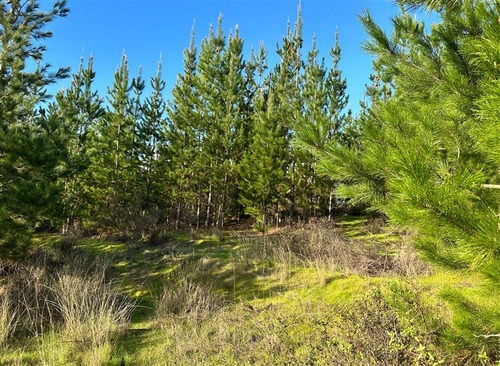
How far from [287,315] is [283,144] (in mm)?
Answer: 10236

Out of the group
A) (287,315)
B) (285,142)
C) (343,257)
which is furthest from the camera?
(285,142)

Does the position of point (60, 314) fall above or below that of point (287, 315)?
below

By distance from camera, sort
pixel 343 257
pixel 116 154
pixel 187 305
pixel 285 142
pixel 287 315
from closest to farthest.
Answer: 1. pixel 287 315
2. pixel 187 305
3. pixel 343 257
4. pixel 285 142
5. pixel 116 154

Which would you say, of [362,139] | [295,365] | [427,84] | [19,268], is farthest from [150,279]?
[427,84]

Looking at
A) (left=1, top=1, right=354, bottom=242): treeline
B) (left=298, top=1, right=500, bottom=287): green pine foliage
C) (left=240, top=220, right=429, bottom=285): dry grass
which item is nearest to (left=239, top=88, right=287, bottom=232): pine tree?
(left=1, top=1, right=354, bottom=242): treeline

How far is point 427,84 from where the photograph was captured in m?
2.50

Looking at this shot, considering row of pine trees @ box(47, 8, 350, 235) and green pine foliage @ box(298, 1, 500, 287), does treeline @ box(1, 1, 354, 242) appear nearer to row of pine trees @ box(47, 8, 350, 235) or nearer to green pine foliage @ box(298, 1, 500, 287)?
row of pine trees @ box(47, 8, 350, 235)

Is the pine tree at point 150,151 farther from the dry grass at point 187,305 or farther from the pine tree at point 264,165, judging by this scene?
the dry grass at point 187,305

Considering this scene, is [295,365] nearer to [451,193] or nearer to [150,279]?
[451,193]

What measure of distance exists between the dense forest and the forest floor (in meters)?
0.45

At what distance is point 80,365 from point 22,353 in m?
0.68

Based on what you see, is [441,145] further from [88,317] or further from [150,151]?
[150,151]

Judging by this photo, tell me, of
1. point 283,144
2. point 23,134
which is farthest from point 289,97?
point 23,134

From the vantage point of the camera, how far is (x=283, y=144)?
44.0ft
